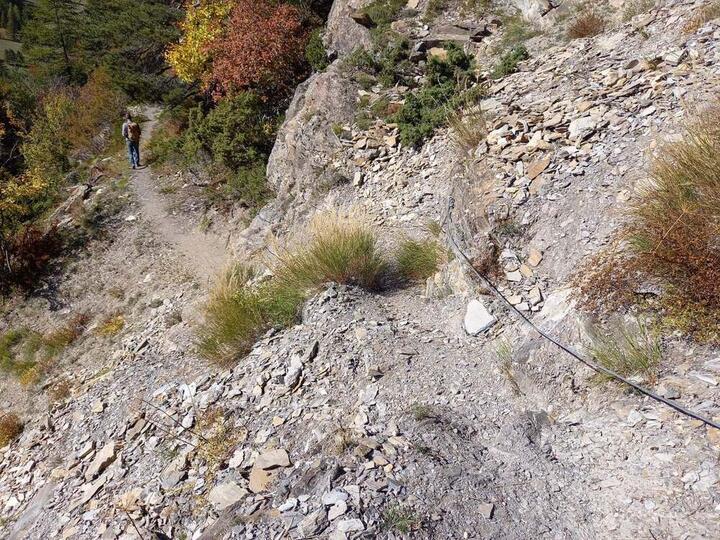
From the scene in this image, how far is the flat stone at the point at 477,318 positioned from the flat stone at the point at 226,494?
2611mm

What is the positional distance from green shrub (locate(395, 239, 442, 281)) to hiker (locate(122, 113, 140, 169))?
1344 cm

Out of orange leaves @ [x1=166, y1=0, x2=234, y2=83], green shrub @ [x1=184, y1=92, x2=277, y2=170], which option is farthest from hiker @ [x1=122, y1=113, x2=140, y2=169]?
green shrub @ [x1=184, y1=92, x2=277, y2=170]

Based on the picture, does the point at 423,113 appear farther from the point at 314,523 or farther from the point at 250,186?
the point at 314,523

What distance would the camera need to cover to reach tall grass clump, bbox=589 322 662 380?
339 cm

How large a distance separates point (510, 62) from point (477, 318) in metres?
6.11

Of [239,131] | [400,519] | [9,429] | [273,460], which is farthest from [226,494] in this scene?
[239,131]

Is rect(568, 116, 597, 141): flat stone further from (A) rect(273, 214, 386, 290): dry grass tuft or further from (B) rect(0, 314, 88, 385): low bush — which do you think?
(B) rect(0, 314, 88, 385): low bush

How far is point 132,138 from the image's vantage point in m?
16.3

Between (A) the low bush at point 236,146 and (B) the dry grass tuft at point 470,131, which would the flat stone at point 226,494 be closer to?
(B) the dry grass tuft at point 470,131

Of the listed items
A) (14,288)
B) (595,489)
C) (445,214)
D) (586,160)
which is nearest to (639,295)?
(595,489)

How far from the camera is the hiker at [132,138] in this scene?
16.0 m

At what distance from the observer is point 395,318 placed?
5.45 metres

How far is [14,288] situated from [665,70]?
590 inches

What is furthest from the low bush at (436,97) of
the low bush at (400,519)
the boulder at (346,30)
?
the low bush at (400,519)
